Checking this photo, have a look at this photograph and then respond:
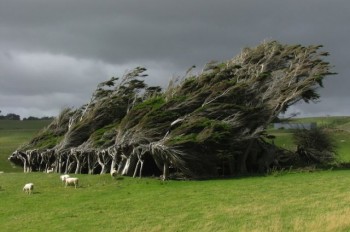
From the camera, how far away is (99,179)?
34969mm

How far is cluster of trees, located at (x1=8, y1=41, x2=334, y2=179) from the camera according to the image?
3581 centimetres

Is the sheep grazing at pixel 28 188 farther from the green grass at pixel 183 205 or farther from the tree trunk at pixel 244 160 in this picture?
the tree trunk at pixel 244 160

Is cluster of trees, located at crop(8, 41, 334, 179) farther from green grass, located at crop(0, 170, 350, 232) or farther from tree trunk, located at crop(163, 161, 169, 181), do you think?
green grass, located at crop(0, 170, 350, 232)

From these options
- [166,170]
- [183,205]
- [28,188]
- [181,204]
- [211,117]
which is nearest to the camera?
[183,205]

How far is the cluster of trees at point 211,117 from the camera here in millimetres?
35812

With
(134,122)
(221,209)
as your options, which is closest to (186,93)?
(134,122)

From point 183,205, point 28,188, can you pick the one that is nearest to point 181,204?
point 183,205

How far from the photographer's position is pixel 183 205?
2323cm

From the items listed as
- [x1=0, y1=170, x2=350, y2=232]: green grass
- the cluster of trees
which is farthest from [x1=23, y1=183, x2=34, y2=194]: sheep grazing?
the cluster of trees

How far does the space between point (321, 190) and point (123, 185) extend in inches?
485

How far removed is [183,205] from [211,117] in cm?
1577

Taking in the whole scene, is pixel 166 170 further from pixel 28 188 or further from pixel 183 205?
pixel 183 205

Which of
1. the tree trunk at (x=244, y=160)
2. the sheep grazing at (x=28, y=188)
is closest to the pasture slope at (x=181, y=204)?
the sheep grazing at (x=28, y=188)

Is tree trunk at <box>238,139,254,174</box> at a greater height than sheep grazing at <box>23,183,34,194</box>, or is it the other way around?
tree trunk at <box>238,139,254,174</box>
